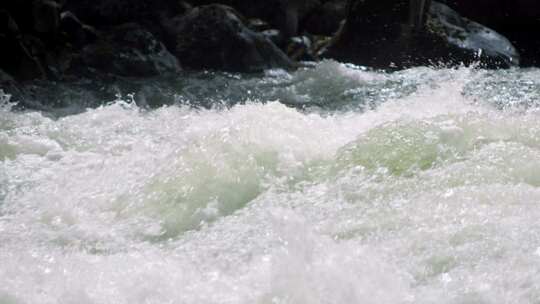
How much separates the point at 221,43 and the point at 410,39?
8.31 feet

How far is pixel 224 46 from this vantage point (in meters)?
9.72

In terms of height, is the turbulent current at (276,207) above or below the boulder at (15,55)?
above

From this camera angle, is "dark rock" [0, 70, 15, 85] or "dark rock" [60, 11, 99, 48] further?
"dark rock" [60, 11, 99, 48]

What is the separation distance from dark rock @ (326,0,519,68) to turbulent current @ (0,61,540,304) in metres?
3.75

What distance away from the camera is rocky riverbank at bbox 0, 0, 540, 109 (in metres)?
9.17

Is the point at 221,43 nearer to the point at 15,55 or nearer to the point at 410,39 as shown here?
the point at 410,39

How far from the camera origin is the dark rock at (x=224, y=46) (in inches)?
379

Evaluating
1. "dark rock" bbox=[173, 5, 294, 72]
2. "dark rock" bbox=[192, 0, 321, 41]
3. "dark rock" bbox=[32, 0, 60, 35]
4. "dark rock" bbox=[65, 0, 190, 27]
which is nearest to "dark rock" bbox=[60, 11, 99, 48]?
"dark rock" bbox=[32, 0, 60, 35]

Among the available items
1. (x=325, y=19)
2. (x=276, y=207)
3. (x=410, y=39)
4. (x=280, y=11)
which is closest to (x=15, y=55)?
(x=280, y=11)

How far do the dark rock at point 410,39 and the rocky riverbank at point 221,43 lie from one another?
1cm

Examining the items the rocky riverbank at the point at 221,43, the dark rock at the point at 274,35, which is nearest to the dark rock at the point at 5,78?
the rocky riverbank at the point at 221,43

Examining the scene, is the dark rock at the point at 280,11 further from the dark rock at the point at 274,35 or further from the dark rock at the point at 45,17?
the dark rock at the point at 45,17

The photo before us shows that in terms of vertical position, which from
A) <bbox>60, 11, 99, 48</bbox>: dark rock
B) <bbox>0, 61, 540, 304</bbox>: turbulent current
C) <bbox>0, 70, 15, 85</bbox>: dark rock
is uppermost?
<bbox>0, 61, 540, 304</bbox>: turbulent current

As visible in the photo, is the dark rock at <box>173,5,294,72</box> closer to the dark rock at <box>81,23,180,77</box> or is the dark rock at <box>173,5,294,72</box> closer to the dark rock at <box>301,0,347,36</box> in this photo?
the dark rock at <box>81,23,180,77</box>
